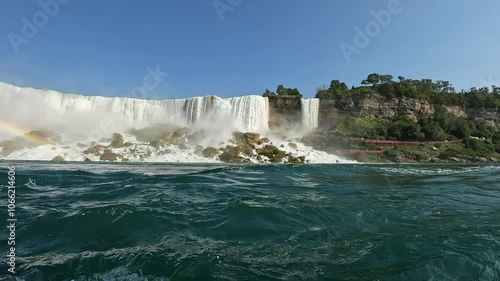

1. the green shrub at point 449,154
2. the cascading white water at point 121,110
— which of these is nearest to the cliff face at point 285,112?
the cascading white water at point 121,110

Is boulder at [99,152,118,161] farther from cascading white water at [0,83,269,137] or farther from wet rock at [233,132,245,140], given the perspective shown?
wet rock at [233,132,245,140]

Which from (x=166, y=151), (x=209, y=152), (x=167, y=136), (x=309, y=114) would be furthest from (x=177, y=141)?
(x=309, y=114)

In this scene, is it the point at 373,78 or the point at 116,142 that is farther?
the point at 373,78

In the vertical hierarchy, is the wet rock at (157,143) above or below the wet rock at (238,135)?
below

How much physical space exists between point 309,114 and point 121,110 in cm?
2179

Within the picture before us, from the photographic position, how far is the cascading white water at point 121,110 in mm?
32062

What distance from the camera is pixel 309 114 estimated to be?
39125 mm

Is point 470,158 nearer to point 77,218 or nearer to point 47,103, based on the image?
point 77,218

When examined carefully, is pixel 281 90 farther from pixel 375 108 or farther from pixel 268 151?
pixel 268 151

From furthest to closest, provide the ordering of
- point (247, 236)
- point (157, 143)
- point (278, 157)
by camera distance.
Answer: point (157, 143) < point (278, 157) < point (247, 236)

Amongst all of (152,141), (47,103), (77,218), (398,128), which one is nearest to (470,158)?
(398,128)

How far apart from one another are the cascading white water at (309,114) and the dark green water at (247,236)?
32519mm

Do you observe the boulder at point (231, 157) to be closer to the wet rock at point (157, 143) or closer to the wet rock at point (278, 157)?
the wet rock at point (278, 157)

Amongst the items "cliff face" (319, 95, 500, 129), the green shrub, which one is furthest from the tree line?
the green shrub
